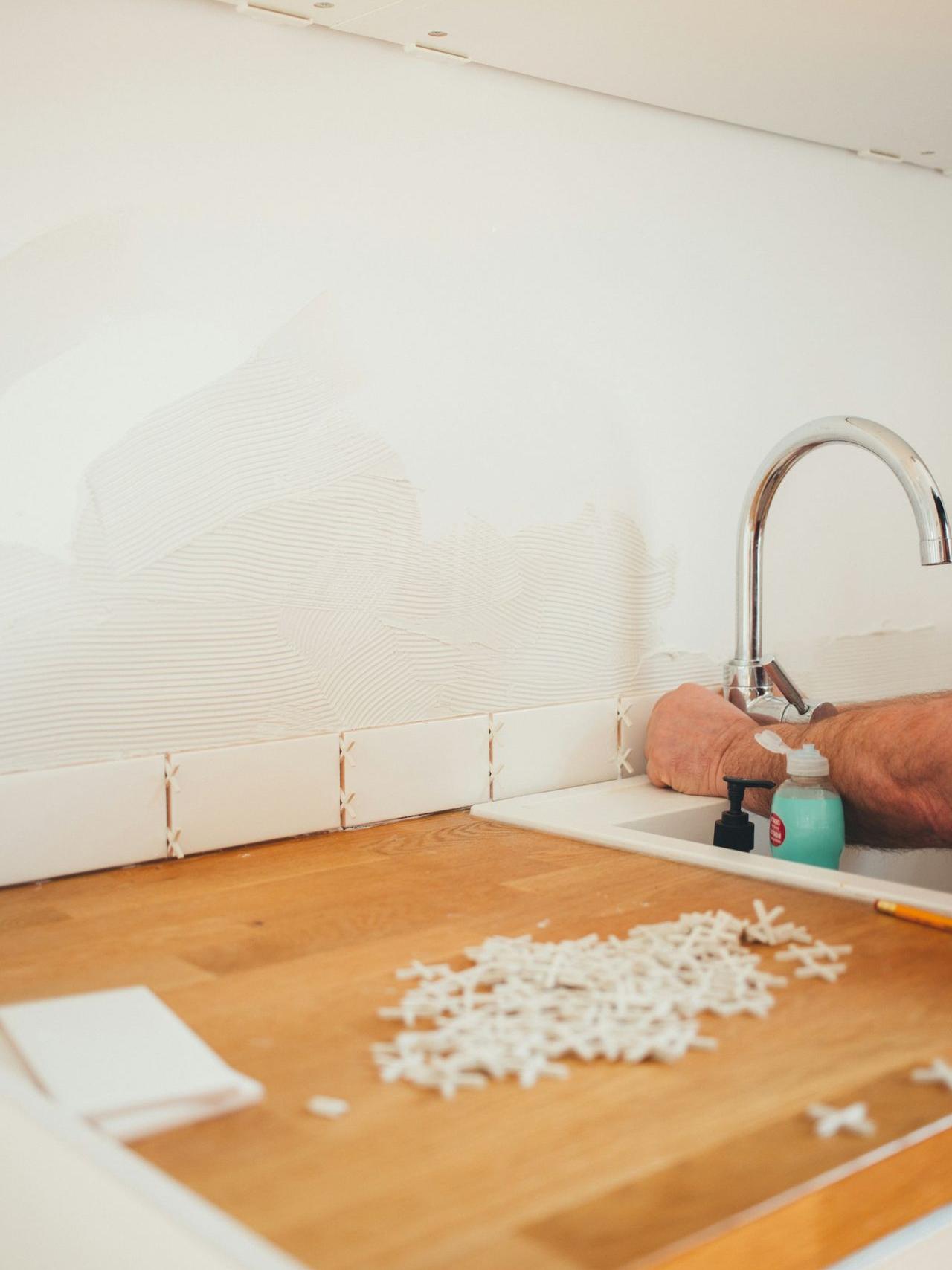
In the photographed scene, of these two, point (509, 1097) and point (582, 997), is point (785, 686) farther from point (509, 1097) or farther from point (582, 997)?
point (509, 1097)

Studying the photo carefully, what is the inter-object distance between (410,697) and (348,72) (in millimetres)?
590

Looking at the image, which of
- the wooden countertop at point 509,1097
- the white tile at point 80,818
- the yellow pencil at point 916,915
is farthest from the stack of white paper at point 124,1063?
the yellow pencil at point 916,915

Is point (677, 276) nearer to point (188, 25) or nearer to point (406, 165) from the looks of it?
point (406, 165)

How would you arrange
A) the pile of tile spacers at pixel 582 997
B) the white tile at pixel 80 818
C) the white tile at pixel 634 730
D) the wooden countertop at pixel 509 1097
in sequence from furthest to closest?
the white tile at pixel 634 730
the white tile at pixel 80 818
the pile of tile spacers at pixel 582 997
the wooden countertop at pixel 509 1097

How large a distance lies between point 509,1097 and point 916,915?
Answer: 0.40 metres

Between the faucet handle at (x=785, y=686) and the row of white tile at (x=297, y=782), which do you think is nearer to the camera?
the row of white tile at (x=297, y=782)

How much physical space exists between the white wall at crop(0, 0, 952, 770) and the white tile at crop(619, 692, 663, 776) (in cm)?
3

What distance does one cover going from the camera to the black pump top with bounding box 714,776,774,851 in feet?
4.00

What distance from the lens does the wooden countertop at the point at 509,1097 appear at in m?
0.52

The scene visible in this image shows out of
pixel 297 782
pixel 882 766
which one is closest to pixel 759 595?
pixel 882 766

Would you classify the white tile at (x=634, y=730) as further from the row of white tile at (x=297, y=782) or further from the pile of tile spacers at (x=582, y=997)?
the pile of tile spacers at (x=582, y=997)

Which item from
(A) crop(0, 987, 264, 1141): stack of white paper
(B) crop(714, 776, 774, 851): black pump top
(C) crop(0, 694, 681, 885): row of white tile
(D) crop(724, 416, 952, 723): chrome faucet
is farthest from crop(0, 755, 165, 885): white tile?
(D) crop(724, 416, 952, 723): chrome faucet

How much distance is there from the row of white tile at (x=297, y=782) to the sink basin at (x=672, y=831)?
4 centimetres

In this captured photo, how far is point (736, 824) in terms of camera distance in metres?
1.23
